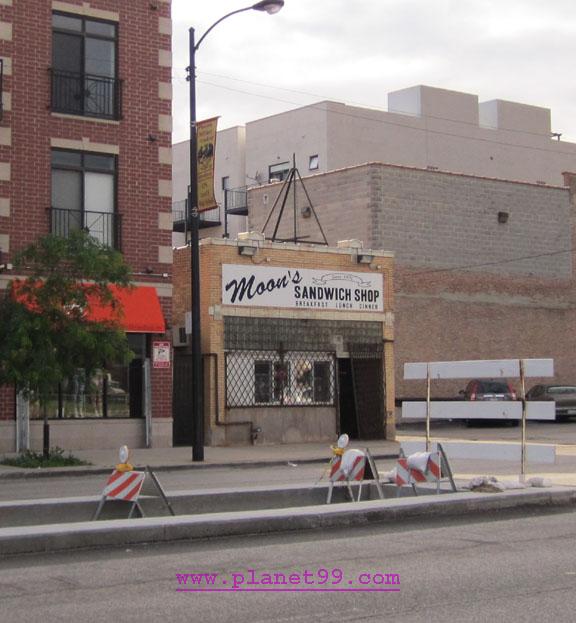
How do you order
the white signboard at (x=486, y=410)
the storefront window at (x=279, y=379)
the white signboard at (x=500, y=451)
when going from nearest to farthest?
the white signboard at (x=500, y=451)
the white signboard at (x=486, y=410)
the storefront window at (x=279, y=379)

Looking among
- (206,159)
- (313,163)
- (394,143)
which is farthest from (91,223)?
(394,143)

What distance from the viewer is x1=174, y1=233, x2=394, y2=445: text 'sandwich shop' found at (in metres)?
29.1

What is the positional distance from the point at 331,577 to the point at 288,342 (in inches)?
831

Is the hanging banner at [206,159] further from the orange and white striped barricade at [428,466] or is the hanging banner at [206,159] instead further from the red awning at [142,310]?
the orange and white striped barricade at [428,466]

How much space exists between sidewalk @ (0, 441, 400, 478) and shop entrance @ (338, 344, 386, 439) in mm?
1610

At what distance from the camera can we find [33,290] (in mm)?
21531

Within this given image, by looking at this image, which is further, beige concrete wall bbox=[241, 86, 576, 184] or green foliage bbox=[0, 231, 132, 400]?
beige concrete wall bbox=[241, 86, 576, 184]

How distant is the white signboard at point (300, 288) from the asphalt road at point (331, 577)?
58.0 ft

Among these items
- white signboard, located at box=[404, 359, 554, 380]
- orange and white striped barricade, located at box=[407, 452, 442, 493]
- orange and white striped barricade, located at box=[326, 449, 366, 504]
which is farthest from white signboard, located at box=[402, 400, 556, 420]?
orange and white striped barricade, located at box=[326, 449, 366, 504]

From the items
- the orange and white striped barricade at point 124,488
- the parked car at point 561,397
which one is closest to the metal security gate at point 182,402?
the parked car at point 561,397

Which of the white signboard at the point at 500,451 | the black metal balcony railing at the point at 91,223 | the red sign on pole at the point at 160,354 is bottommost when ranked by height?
the white signboard at the point at 500,451

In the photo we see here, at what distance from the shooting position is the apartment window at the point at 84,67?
88.6ft

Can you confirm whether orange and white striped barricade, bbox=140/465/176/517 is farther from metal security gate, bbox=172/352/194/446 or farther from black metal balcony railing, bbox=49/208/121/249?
metal security gate, bbox=172/352/194/446

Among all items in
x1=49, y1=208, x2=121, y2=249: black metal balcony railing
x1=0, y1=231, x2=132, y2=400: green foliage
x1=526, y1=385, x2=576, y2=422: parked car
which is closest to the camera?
x1=0, y1=231, x2=132, y2=400: green foliage
